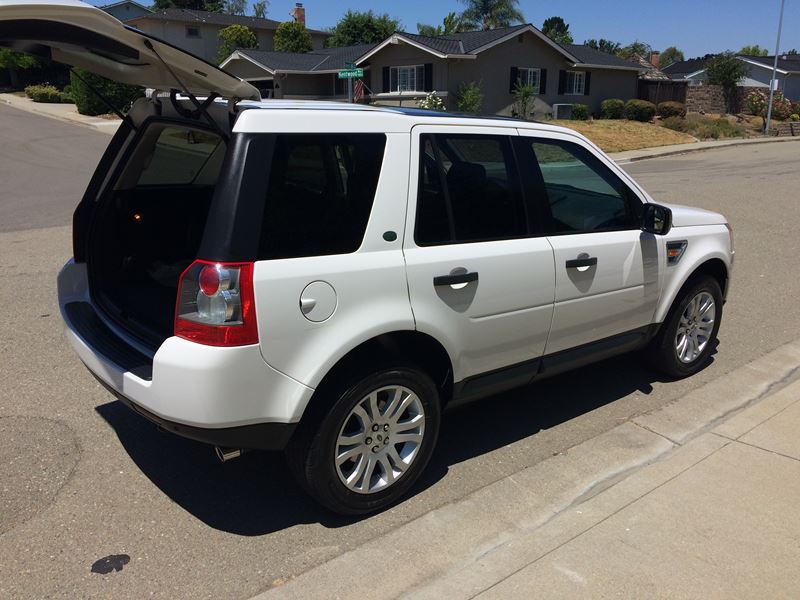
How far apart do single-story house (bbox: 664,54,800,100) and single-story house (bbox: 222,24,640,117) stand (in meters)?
22.7

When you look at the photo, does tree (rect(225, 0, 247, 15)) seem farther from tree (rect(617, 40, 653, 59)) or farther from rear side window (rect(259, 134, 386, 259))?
rear side window (rect(259, 134, 386, 259))

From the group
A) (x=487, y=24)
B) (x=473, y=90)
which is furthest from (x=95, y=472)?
(x=487, y=24)

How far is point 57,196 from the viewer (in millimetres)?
13016

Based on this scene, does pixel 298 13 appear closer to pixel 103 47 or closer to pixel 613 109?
pixel 613 109

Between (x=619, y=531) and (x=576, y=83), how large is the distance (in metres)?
38.1

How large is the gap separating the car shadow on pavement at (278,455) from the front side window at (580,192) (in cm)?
126

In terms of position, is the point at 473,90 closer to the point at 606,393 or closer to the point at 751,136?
the point at 751,136

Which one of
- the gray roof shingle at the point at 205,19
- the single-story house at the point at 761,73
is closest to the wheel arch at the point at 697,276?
the gray roof shingle at the point at 205,19

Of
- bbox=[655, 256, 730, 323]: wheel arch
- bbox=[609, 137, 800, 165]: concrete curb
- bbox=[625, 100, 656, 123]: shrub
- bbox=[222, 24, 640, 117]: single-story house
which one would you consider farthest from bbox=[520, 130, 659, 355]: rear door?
bbox=[625, 100, 656, 123]: shrub

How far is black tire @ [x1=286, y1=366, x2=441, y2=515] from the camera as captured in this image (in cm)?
302

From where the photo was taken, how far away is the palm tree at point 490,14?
58.8 metres

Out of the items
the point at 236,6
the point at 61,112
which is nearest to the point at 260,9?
the point at 236,6

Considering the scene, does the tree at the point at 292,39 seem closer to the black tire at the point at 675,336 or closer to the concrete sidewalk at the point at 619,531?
the black tire at the point at 675,336

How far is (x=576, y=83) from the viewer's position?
37.8 meters
